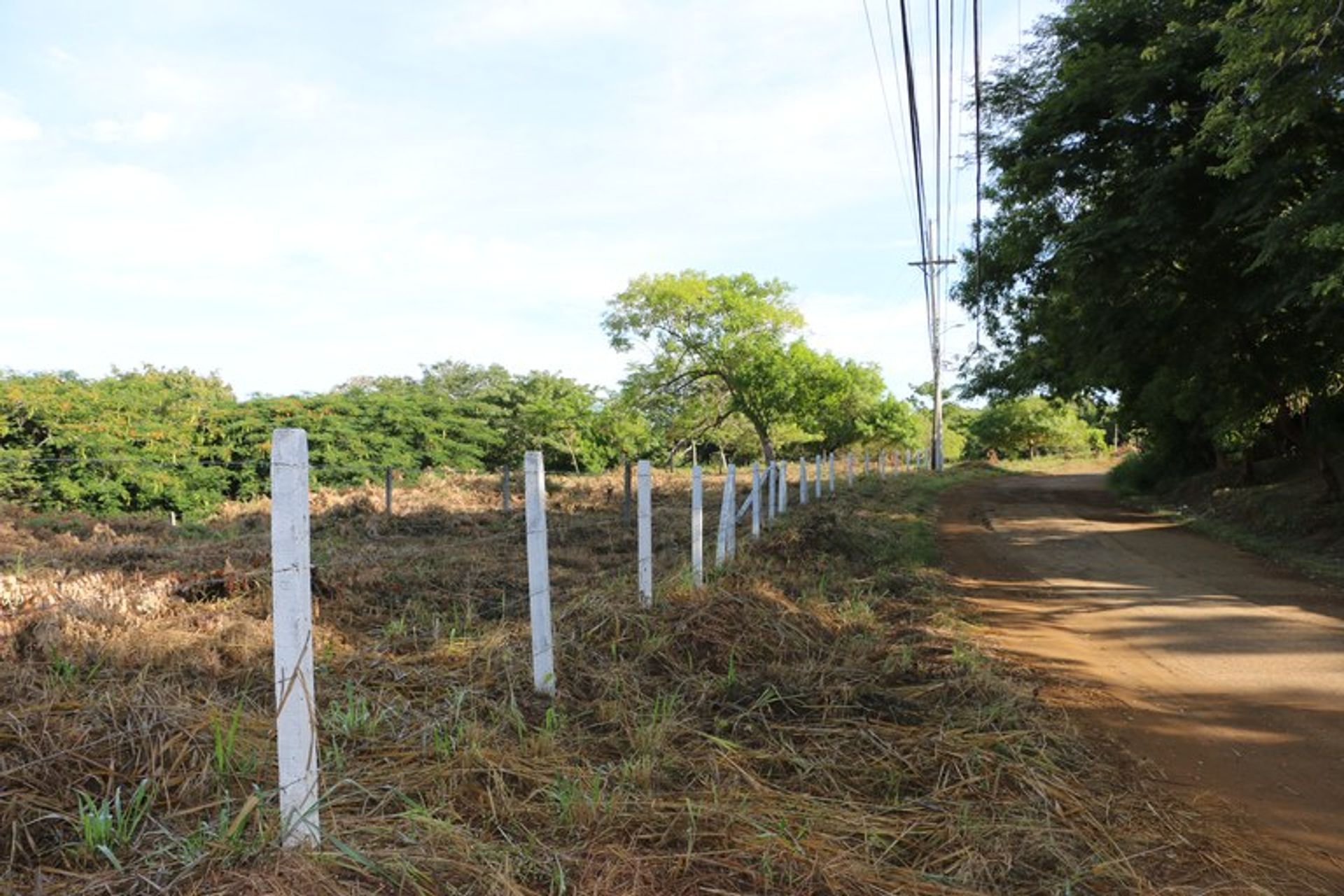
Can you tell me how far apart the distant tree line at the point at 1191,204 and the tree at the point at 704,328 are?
22447 millimetres

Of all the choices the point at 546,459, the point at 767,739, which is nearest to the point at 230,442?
the point at 546,459

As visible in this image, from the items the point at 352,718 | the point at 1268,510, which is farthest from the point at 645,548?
the point at 1268,510

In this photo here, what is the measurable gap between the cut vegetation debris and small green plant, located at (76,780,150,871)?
1cm

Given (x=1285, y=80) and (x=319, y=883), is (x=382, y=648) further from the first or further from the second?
(x=1285, y=80)

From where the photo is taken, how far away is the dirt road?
410cm

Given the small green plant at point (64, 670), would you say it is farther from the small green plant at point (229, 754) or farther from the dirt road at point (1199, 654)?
the dirt road at point (1199, 654)

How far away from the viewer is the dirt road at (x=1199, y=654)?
13.4ft

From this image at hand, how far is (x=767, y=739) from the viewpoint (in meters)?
4.21

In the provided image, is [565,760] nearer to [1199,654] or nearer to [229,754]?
[229,754]

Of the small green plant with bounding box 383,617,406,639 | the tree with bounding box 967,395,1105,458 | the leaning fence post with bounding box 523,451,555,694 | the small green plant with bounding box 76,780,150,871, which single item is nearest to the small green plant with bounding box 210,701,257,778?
the small green plant with bounding box 76,780,150,871

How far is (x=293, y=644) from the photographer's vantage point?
288cm

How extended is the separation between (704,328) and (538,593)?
118ft

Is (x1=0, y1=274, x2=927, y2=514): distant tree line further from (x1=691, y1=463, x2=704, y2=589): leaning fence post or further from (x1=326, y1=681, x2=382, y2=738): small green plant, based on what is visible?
(x1=326, y1=681, x2=382, y2=738): small green plant

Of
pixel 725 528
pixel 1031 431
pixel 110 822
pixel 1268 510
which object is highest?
pixel 1031 431
